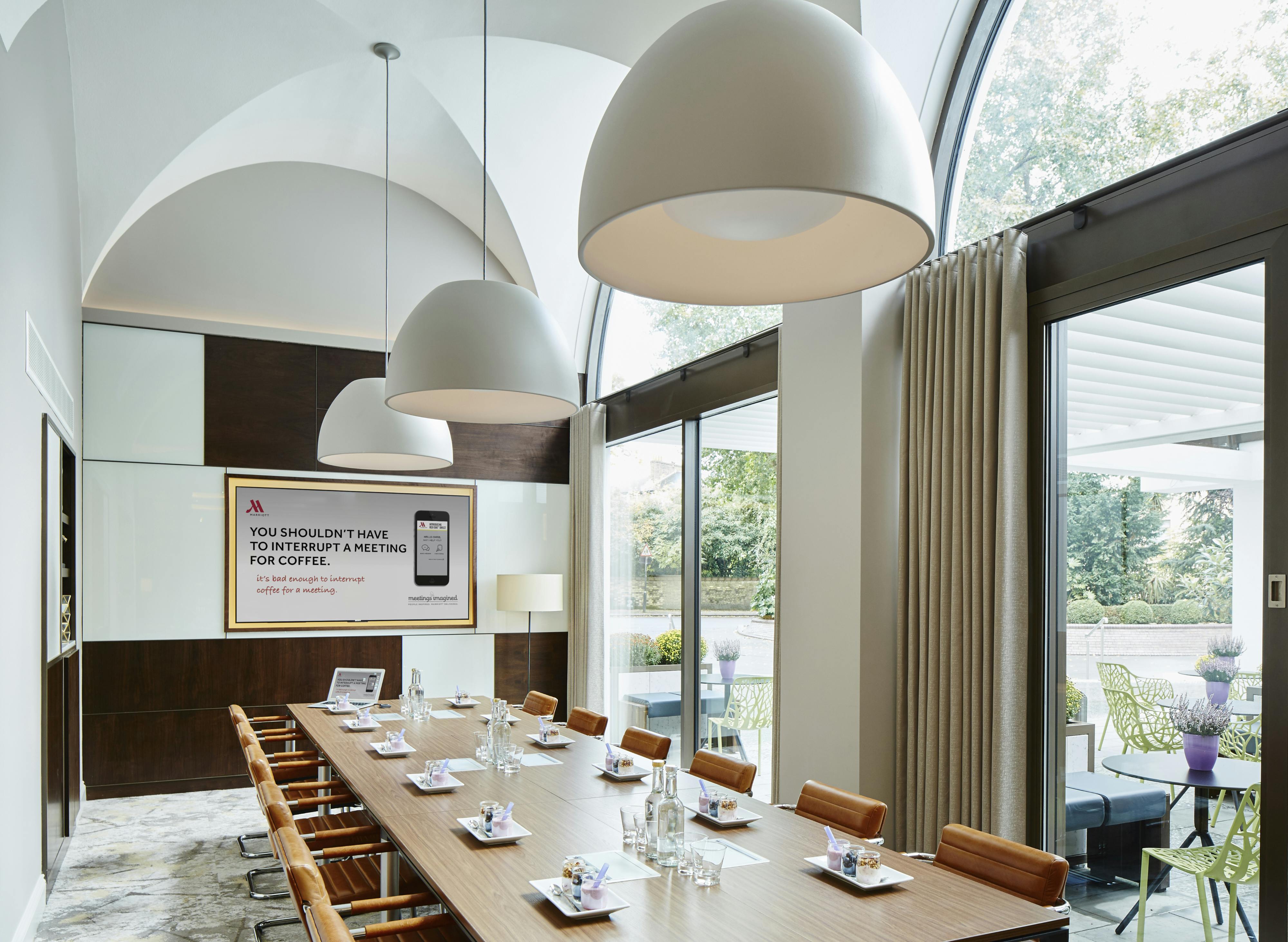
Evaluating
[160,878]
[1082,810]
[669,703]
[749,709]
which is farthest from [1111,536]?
[160,878]

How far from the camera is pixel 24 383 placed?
4.05 m

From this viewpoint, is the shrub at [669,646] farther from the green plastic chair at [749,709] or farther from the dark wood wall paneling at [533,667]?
the dark wood wall paneling at [533,667]

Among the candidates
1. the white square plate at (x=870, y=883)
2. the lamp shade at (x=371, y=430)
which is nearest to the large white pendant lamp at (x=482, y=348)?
the lamp shade at (x=371, y=430)

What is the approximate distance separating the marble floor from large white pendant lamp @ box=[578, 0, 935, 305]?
3963mm

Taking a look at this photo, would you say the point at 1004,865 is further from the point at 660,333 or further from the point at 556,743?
the point at 660,333

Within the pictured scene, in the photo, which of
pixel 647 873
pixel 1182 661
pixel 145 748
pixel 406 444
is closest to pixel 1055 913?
pixel 647 873

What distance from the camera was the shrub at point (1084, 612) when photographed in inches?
148

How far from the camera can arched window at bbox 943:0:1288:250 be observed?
3.42 m

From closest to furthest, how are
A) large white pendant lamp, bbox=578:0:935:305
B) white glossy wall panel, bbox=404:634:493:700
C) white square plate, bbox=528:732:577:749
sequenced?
large white pendant lamp, bbox=578:0:935:305, white square plate, bbox=528:732:577:749, white glossy wall panel, bbox=404:634:493:700

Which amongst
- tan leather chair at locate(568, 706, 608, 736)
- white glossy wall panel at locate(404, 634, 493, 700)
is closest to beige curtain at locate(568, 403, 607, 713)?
white glossy wall panel at locate(404, 634, 493, 700)

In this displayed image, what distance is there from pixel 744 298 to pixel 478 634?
254 inches

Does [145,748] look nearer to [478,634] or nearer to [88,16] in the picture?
[478,634]

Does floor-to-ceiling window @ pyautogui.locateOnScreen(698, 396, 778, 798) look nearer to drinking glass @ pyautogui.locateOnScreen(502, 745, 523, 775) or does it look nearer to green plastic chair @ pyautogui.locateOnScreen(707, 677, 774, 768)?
green plastic chair @ pyautogui.locateOnScreen(707, 677, 774, 768)

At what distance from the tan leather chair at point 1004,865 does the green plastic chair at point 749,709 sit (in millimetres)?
3233
